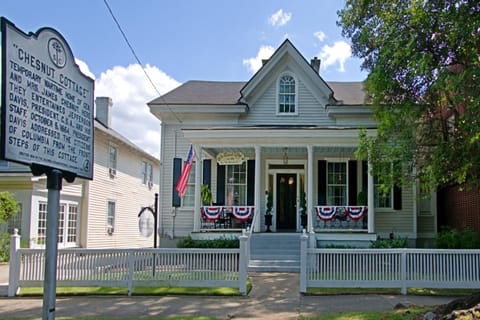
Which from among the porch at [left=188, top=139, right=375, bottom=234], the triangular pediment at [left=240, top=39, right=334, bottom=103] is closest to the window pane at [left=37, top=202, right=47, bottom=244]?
the porch at [left=188, top=139, right=375, bottom=234]

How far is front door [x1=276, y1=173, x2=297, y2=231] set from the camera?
18797mm

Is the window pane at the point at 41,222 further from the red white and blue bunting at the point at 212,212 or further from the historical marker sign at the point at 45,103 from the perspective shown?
the historical marker sign at the point at 45,103

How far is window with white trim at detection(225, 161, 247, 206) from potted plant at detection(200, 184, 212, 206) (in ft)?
3.54

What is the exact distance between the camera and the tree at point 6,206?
16981mm

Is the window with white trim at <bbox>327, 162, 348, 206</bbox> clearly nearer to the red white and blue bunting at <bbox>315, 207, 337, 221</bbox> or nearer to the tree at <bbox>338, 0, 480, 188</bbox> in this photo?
the red white and blue bunting at <bbox>315, 207, 337, 221</bbox>

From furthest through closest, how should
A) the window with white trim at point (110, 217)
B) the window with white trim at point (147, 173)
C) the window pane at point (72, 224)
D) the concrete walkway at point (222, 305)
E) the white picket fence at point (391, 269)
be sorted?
the window with white trim at point (147, 173), the window with white trim at point (110, 217), the window pane at point (72, 224), the white picket fence at point (391, 269), the concrete walkway at point (222, 305)

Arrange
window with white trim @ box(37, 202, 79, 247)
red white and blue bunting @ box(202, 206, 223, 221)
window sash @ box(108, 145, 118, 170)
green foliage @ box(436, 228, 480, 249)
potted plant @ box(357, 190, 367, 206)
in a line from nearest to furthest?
1. green foliage @ box(436, 228, 480, 249)
2. red white and blue bunting @ box(202, 206, 223, 221)
3. potted plant @ box(357, 190, 367, 206)
4. window with white trim @ box(37, 202, 79, 247)
5. window sash @ box(108, 145, 118, 170)

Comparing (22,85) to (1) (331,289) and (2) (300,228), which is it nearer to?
(1) (331,289)

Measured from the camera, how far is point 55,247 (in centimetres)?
530

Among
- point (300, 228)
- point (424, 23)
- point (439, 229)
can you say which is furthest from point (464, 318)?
point (439, 229)

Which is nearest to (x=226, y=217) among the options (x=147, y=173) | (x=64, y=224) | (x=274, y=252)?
(x=274, y=252)

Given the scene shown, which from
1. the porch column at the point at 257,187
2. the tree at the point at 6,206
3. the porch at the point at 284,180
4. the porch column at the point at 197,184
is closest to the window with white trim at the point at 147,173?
the porch at the point at 284,180

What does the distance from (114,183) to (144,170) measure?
18.2 ft

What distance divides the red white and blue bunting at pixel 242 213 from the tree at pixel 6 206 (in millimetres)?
7701
